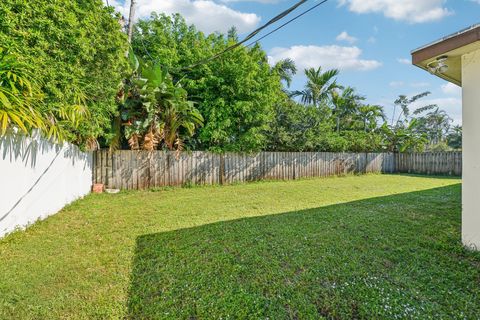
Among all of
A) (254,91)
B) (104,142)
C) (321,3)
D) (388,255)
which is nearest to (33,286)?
(388,255)

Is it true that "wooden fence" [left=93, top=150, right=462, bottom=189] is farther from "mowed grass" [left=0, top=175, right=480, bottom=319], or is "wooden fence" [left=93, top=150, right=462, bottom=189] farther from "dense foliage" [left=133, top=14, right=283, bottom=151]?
"mowed grass" [left=0, top=175, right=480, bottom=319]

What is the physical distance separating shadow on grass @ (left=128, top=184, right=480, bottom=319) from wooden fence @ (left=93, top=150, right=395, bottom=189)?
17.6 ft

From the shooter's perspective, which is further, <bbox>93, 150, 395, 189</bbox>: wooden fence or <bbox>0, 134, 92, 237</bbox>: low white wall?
<bbox>93, 150, 395, 189</bbox>: wooden fence

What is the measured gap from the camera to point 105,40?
6.23m

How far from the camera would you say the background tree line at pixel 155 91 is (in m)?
4.03

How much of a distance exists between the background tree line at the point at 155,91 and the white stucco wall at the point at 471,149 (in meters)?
5.85

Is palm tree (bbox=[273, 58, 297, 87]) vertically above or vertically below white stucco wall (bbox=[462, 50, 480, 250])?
above

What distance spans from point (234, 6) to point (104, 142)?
600cm

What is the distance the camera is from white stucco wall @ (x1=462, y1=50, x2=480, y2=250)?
3412 millimetres

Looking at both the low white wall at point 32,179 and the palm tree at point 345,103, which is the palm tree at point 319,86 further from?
the low white wall at point 32,179

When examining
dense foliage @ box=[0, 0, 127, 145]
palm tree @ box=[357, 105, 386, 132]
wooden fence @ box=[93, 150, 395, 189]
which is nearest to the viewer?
dense foliage @ box=[0, 0, 127, 145]

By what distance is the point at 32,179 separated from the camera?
4.51m

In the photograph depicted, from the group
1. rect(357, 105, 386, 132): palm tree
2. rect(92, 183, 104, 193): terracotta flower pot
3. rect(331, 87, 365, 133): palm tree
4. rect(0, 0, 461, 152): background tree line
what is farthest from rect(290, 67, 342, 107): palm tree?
rect(92, 183, 104, 193): terracotta flower pot

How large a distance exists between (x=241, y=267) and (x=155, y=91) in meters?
7.20
